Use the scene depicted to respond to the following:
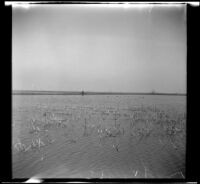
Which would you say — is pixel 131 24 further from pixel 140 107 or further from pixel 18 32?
pixel 18 32

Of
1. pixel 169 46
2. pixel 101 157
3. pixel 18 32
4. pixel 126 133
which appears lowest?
pixel 101 157

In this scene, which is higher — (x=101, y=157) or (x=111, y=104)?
(x=111, y=104)

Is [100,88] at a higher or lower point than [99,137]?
higher
